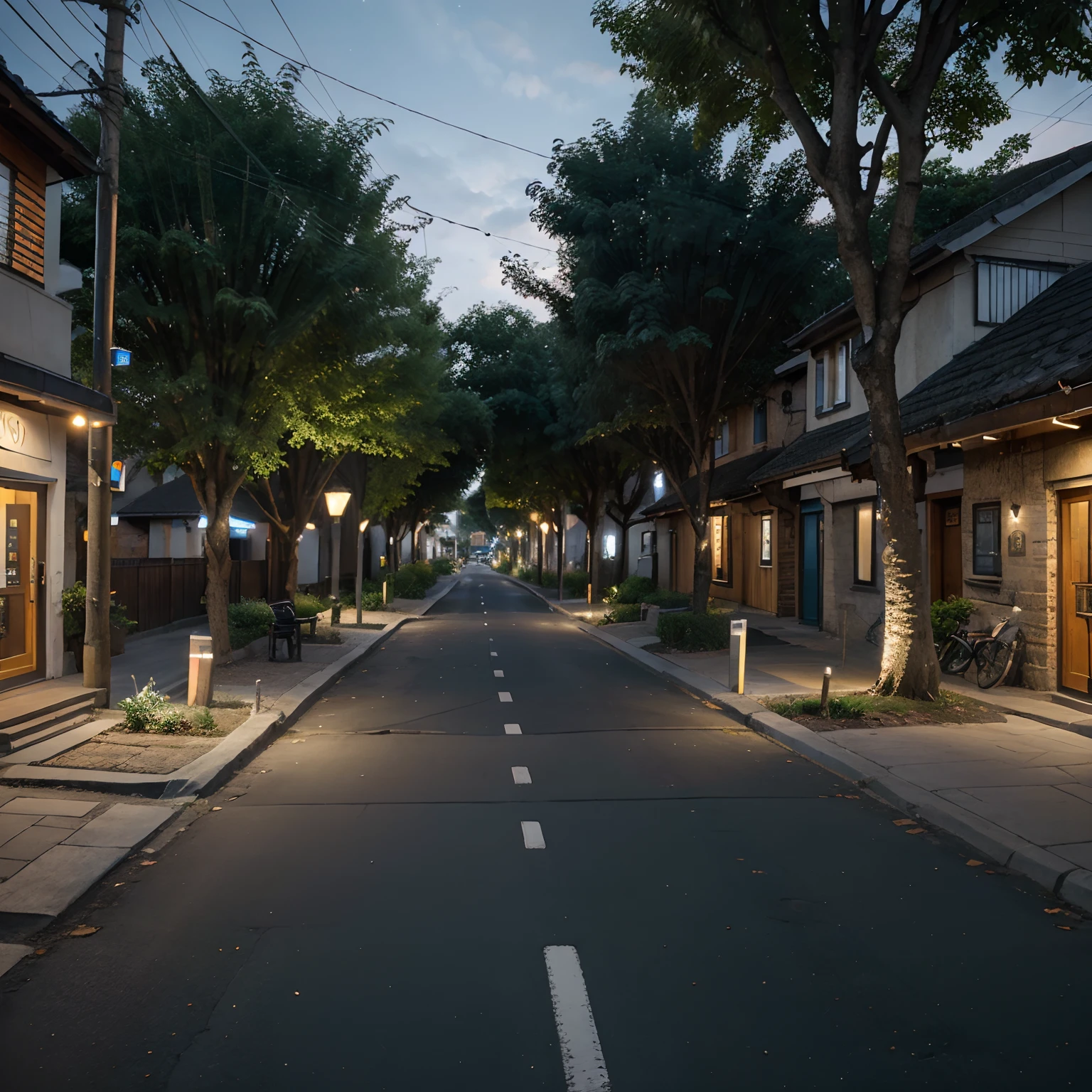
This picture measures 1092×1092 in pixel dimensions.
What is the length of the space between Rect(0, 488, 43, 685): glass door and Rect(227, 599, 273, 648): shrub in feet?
18.8

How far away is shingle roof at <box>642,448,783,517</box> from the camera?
82.1 feet

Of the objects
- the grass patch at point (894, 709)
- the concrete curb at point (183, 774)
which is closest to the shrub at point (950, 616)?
the grass patch at point (894, 709)

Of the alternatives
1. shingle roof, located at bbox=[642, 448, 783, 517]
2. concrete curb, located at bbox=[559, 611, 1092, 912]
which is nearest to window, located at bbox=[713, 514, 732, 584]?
shingle roof, located at bbox=[642, 448, 783, 517]

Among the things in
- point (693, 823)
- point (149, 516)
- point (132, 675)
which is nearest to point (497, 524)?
point (149, 516)

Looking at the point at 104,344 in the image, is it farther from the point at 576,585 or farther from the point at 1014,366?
the point at 576,585

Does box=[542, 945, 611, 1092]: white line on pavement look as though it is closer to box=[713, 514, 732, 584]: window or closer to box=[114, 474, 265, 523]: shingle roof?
box=[713, 514, 732, 584]: window

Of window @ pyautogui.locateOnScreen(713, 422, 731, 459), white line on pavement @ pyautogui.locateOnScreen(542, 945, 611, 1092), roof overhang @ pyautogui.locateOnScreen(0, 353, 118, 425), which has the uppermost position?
window @ pyautogui.locateOnScreen(713, 422, 731, 459)

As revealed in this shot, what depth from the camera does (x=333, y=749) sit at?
32.4 ft

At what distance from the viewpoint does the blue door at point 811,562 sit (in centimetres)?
2264

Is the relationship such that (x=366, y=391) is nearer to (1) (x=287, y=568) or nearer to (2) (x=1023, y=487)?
(1) (x=287, y=568)

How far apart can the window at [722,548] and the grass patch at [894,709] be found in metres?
18.8

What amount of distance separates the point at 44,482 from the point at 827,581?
51.2 ft

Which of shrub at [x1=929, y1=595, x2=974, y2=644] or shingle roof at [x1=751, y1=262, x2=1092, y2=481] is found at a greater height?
shingle roof at [x1=751, y1=262, x2=1092, y2=481]

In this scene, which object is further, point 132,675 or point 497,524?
point 497,524
